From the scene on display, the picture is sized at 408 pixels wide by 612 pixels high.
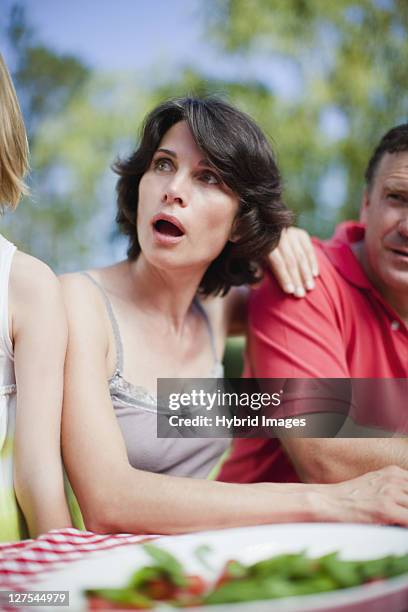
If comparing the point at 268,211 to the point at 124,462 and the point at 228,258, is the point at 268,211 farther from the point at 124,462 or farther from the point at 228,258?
the point at 124,462

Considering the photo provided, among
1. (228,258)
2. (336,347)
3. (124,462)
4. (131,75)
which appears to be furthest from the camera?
(131,75)

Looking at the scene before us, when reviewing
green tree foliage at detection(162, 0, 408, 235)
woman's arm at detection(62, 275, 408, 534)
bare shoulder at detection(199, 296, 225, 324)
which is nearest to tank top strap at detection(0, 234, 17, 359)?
woman's arm at detection(62, 275, 408, 534)

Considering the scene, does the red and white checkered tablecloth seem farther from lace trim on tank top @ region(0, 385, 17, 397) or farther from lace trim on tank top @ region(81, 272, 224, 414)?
lace trim on tank top @ region(81, 272, 224, 414)

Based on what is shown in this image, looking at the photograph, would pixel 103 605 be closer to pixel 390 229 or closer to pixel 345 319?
pixel 345 319

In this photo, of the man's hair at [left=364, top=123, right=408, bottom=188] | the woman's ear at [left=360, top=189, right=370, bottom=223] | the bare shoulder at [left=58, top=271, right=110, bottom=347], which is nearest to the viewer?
the bare shoulder at [left=58, top=271, right=110, bottom=347]

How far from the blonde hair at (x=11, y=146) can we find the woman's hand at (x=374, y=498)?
0.73 m

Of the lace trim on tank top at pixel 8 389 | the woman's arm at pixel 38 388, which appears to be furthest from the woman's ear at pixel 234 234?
the lace trim on tank top at pixel 8 389

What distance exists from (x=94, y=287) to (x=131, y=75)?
8.33m

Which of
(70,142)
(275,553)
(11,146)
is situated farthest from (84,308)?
(70,142)

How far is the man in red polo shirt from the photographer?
1.45 meters

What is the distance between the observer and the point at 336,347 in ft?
4.82

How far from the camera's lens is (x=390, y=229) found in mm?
1516

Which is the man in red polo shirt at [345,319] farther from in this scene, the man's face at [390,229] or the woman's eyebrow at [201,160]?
the woman's eyebrow at [201,160]

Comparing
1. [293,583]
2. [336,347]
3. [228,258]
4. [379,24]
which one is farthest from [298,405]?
[379,24]
